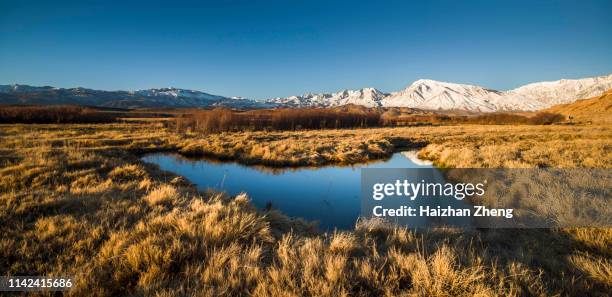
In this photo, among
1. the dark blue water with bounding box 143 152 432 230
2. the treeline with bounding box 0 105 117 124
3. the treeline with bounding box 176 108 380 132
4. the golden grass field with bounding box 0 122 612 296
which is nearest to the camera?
the golden grass field with bounding box 0 122 612 296

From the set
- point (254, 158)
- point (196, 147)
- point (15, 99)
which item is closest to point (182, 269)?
point (254, 158)

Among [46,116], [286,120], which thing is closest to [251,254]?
[286,120]

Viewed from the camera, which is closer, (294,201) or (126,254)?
(126,254)

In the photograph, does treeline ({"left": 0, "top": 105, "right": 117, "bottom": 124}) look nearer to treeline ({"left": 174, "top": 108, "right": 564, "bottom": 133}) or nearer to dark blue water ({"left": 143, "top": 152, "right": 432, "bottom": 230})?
treeline ({"left": 174, "top": 108, "right": 564, "bottom": 133})

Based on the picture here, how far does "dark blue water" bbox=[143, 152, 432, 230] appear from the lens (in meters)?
8.52

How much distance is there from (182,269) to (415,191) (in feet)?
30.0

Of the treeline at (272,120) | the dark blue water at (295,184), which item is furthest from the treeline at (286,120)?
the dark blue water at (295,184)

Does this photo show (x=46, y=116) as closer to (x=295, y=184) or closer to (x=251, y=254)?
(x=295, y=184)

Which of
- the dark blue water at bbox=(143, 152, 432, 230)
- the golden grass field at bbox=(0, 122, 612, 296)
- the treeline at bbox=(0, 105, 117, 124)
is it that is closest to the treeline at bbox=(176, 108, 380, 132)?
the dark blue water at bbox=(143, 152, 432, 230)

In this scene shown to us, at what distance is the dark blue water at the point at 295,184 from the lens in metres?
8.52

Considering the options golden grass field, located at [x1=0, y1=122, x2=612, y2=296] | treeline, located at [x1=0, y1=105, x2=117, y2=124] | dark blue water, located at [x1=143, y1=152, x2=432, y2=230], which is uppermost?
treeline, located at [x1=0, y1=105, x2=117, y2=124]

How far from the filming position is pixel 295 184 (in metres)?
12.0

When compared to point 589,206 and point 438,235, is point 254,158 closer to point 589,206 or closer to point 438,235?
point 438,235

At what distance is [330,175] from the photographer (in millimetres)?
13867
